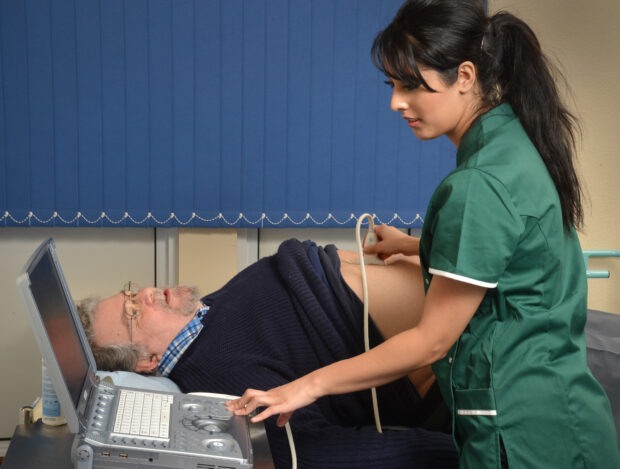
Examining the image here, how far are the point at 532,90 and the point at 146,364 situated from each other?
47.4 inches

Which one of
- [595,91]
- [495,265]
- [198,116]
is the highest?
[595,91]

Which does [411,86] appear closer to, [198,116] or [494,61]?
[494,61]

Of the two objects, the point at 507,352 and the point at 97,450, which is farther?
the point at 507,352

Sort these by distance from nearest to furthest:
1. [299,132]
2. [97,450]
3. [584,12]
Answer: [97,450] < [299,132] < [584,12]

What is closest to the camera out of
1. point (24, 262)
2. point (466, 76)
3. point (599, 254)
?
point (466, 76)

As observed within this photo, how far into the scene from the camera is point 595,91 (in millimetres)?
2768

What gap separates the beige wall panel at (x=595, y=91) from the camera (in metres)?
2.72

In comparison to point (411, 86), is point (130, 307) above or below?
below

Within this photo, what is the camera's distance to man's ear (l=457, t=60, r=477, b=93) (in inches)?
39.4

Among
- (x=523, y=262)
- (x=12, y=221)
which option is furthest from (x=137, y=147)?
(x=523, y=262)

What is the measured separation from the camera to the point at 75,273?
8.07 feet

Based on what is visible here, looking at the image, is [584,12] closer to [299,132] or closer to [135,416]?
[299,132]

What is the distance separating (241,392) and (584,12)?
7.86 ft

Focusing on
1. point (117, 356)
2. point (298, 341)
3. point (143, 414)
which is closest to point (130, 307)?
point (117, 356)
